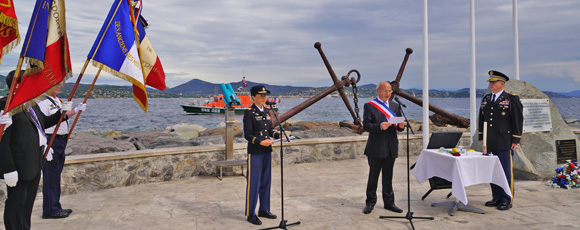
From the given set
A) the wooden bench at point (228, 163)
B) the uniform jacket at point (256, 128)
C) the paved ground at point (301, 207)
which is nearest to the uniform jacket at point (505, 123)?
the paved ground at point (301, 207)

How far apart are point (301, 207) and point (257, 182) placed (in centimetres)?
78

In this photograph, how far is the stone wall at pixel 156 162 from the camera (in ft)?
18.3

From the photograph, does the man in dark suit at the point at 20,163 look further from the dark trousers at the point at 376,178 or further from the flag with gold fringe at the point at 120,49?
the dark trousers at the point at 376,178

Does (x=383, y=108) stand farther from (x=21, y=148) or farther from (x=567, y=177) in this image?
(x=21, y=148)

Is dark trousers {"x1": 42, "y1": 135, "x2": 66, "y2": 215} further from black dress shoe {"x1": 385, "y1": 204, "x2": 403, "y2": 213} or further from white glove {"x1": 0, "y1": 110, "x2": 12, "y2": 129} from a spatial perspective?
black dress shoe {"x1": 385, "y1": 204, "x2": 403, "y2": 213}

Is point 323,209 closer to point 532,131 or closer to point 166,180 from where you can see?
point 166,180

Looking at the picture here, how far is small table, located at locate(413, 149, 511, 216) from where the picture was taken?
4305mm

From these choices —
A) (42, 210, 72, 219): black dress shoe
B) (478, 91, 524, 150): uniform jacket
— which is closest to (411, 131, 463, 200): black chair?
(478, 91, 524, 150): uniform jacket

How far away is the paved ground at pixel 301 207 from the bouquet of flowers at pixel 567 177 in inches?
→ 5.3

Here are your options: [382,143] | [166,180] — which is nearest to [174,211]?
[166,180]

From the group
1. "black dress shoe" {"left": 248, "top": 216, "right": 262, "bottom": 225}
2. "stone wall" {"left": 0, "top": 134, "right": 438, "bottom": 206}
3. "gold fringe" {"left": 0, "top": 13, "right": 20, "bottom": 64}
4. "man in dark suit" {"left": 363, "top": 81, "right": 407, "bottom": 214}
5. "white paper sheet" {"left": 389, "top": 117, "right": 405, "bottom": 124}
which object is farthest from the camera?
"stone wall" {"left": 0, "top": 134, "right": 438, "bottom": 206}

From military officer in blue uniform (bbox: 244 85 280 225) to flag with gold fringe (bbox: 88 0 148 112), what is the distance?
3.72 feet

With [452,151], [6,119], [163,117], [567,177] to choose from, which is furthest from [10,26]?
[163,117]

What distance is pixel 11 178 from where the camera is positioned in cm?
304
